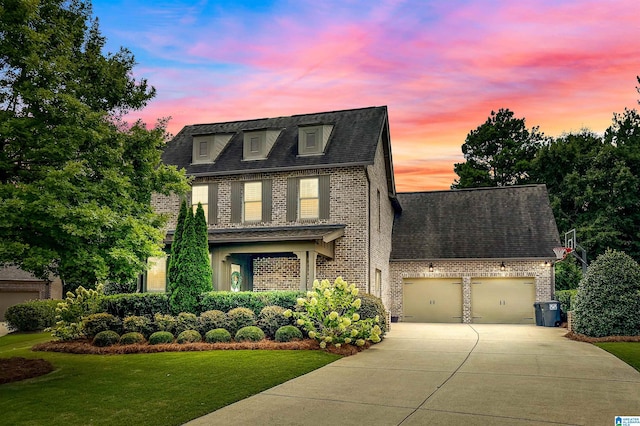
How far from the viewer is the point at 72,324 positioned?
16.7 m

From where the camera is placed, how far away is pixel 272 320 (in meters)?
16.2

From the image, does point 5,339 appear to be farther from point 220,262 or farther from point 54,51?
point 54,51

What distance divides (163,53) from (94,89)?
6575 millimetres

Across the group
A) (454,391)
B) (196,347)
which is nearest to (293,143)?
(196,347)

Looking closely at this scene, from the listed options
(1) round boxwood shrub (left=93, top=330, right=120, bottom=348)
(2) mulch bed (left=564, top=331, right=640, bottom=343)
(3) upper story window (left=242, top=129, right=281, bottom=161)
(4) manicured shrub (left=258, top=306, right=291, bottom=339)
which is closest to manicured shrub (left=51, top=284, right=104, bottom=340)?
(1) round boxwood shrub (left=93, top=330, right=120, bottom=348)

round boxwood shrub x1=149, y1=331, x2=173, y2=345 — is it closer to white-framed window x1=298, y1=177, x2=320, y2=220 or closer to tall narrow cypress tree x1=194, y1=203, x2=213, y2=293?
tall narrow cypress tree x1=194, y1=203, x2=213, y2=293

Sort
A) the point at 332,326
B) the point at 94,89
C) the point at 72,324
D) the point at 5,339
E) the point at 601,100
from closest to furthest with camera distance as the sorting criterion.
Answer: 1. the point at 94,89
2. the point at 332,326
3. the point at 72,324
4. the point at 5,339
5. the point at 601,100

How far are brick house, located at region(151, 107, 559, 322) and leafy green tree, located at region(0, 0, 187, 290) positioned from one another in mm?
7672

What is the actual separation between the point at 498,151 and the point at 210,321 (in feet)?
143

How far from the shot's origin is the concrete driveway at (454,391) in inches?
295

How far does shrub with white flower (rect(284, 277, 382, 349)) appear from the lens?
1457 centimetres

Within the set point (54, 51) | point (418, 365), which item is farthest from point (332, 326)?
point (54, 51)

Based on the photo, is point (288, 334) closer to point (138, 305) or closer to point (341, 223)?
point (138, 305)

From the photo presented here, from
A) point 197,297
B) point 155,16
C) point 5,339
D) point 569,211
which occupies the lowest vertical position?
point 5,339
